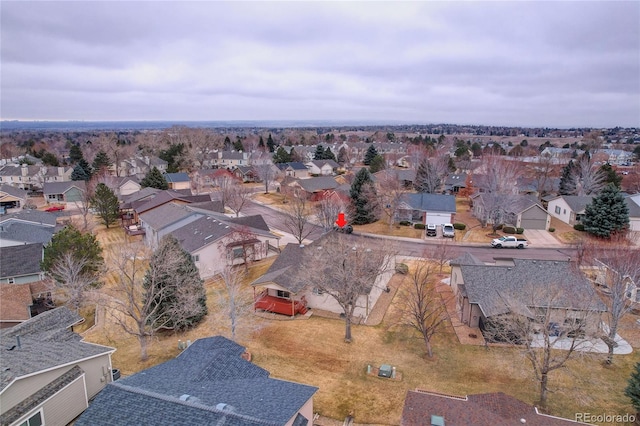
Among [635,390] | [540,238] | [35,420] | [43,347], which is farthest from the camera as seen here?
[540,238]

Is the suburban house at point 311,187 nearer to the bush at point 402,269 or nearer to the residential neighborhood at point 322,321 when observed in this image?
the residential neighborhood at point 322,321

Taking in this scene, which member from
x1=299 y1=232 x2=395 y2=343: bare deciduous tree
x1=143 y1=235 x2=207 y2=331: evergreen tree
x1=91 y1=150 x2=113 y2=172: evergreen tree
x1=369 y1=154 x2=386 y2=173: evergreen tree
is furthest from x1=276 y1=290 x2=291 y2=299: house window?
x1=91 y1=150 x2=113 y2=172: evergreen tree

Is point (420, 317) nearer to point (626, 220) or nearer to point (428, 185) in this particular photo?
point (626, 220)

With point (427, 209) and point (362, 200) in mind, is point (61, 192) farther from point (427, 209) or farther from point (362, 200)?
point (427, 209)

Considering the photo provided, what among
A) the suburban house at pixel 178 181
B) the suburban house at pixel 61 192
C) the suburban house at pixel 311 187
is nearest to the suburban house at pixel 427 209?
the suburban house at pixel 311 187

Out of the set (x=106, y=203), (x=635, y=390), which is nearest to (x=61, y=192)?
(x=106, y=203)

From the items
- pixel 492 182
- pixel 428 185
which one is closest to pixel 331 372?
pixel 492 182
